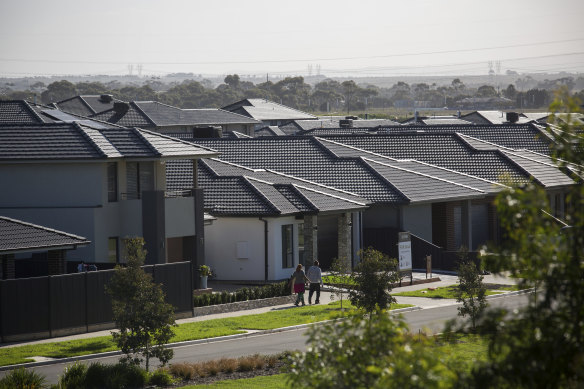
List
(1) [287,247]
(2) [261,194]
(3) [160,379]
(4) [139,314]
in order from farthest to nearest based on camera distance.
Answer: (2) [261,194], (1) [287,247], (4) [139,314], (3) [160,379]

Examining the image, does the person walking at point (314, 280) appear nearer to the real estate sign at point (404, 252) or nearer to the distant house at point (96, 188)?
the distant house at point (96, 188)

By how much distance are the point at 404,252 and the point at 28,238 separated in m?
16.1

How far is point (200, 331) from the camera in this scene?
2848 centimetres

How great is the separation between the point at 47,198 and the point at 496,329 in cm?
2862

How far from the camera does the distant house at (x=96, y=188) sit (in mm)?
35812

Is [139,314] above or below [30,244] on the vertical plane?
below

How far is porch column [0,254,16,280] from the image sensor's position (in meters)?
29.1

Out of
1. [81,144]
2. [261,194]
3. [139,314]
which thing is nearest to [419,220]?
[261,194]

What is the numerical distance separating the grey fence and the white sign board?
47.4 feet

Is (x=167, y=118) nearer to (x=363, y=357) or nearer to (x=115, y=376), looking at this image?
(x=115, y=376)

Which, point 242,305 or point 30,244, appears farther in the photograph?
point 242,305

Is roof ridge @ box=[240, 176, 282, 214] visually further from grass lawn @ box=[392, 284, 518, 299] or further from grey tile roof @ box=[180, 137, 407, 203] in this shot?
grey tile roof @ box=[180, 137, 407, 203]

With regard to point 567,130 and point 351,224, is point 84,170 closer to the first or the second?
point 351,224

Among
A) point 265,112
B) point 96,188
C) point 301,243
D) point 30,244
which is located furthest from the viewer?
point 265,112
